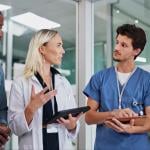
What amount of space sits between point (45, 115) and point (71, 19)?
177 centimetres

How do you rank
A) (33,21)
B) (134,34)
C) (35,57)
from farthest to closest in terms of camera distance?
(33,21) → (134,34) → (35,57)

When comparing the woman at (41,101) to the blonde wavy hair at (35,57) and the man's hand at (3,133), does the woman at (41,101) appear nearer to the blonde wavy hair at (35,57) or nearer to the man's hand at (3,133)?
the blonde wavy hair at (35,57)

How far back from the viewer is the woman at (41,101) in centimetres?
193

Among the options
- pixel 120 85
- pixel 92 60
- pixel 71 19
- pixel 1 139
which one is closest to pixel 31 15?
pixel 71 19

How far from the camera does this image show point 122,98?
6.97ft

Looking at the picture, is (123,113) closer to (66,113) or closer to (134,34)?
(66,113)

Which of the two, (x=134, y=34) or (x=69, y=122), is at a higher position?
(x=134, y=34)

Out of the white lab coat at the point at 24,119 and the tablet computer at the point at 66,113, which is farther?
Answer: the white lab coat at the point at 24,119

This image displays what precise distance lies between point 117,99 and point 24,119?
60cm

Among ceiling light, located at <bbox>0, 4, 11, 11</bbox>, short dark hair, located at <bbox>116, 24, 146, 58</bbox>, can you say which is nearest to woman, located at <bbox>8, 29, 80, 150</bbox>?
short dark hair, located at <bbox>116, 24, 146, 58</bbox>

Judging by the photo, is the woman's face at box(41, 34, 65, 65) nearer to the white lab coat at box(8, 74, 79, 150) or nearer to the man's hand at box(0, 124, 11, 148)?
the white lab coat at box(8, 74, 79, 150)

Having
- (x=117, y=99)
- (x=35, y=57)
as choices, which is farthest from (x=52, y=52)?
(x=117, y=99)

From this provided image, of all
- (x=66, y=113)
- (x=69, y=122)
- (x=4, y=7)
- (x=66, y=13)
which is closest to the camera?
(x=66, y=113)

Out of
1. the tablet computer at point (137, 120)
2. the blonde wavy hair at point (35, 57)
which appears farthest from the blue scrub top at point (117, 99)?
the blonde wavy hair at point (35, 57)
